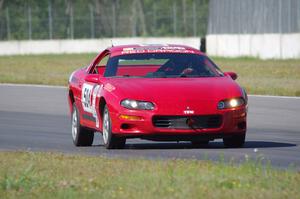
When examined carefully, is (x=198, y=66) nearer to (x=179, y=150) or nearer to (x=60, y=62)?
(x=179, y=150)

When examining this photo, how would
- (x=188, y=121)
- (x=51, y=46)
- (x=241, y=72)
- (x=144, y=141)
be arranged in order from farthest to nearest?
(x=51, y=46) < (x=241, y=72) < (x=144, y=141) < (x=188, y=121)

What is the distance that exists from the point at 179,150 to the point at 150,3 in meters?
89.6

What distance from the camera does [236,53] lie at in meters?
46.7

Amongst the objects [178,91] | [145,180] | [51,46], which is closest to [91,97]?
[178,91]

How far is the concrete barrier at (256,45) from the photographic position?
41094mm

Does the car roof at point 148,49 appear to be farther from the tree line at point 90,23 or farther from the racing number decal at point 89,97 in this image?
the tree line at point 90,23

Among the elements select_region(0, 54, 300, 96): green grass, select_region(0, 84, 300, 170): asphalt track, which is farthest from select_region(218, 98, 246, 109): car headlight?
select_region(0, 54, 300, 96): green grass

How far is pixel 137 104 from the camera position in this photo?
555 inches

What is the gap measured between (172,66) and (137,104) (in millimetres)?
1349

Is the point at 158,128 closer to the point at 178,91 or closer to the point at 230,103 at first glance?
the point at 178,91

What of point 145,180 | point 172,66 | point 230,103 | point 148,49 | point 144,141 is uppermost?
point 145,180

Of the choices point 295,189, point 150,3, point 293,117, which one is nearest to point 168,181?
point 295,189

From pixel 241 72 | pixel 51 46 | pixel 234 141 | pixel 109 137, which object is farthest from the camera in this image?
pixel 51 46

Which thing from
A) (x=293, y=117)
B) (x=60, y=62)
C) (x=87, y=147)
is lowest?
(x=60, y=62)
